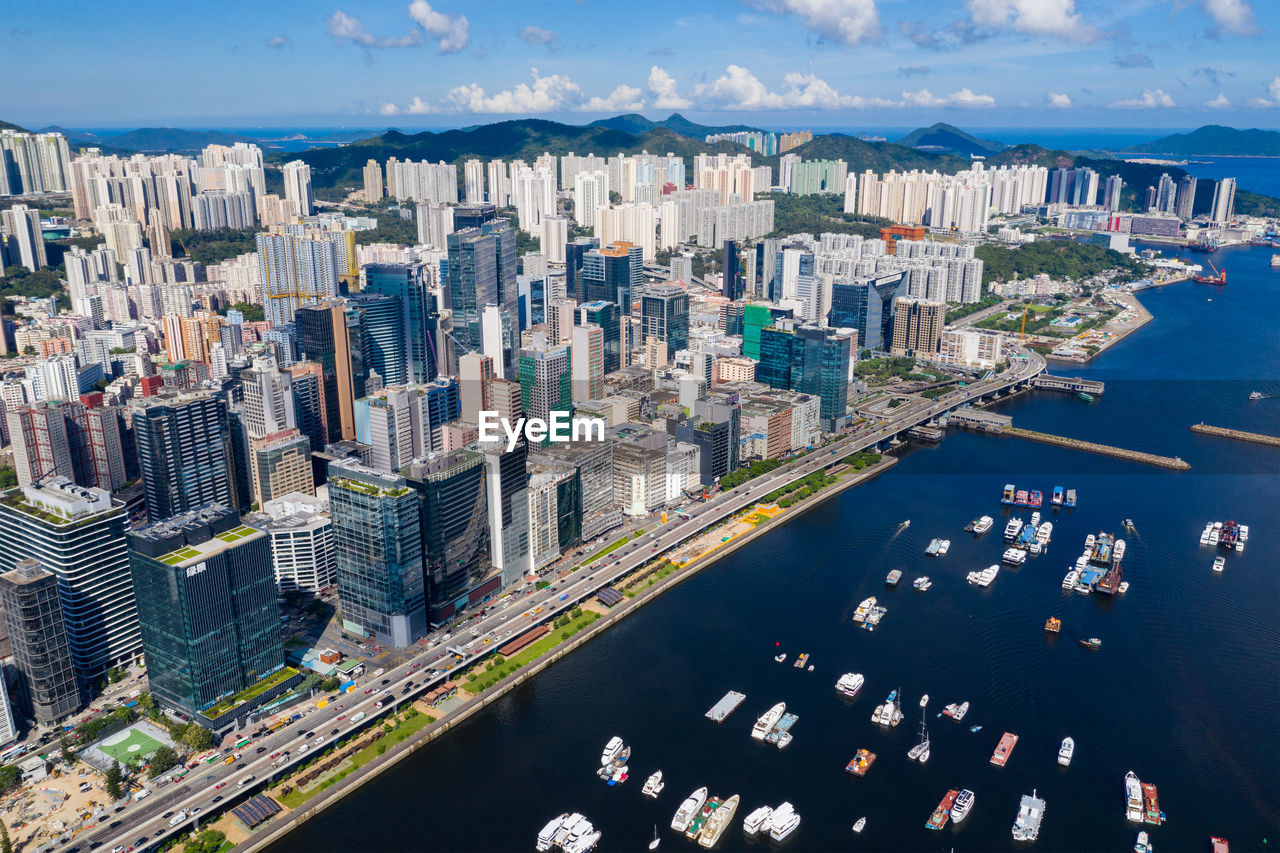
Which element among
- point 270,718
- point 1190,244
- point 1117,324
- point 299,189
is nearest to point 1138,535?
point 270,718

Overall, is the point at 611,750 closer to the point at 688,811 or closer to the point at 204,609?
the point at 688,811

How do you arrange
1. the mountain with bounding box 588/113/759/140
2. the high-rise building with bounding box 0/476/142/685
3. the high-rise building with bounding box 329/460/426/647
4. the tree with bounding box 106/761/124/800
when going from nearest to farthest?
1. the tree with bounding box 106/761/124/800
2. the high-rise building with bounding box 0/476/142/685
3. the high-rise building with bounding box 329/460/426/647
4. the mountain with bounding box 588/113/759/140

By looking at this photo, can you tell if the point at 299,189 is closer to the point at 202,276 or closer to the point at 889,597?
the point at 202,276

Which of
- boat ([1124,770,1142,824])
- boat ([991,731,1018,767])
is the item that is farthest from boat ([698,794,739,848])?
boat ([1124,770,1142,824])

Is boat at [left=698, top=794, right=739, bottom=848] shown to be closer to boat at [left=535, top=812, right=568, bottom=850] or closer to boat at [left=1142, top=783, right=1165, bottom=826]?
boat at [left=535, top=812, right=568, bottom=850]

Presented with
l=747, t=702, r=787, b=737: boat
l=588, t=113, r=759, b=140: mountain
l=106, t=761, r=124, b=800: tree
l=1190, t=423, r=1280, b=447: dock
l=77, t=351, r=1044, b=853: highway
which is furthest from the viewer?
l=588, t=113, r=759, b=140: mountain

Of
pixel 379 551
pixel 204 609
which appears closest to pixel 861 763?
pixel 379 551

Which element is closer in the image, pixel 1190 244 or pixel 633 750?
pixel 633 750
